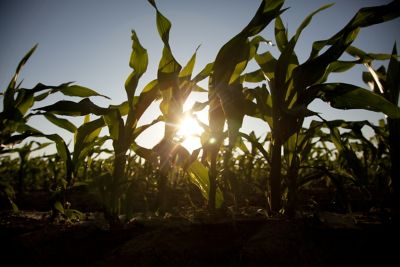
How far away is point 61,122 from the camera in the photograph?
5.30 ft

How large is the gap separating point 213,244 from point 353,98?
2.91ft

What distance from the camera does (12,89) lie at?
5.31ft

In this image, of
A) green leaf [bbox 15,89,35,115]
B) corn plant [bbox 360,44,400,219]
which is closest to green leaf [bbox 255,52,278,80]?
corn plant [bbox 360,44,400,219]

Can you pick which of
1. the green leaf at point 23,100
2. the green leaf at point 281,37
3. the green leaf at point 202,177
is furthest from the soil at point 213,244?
the green leaf at point 281,37

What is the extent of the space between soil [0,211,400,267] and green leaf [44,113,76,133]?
2.09 ft

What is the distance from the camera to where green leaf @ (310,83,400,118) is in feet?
3.57

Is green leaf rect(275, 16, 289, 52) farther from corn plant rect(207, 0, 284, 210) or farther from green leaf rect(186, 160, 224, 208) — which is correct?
green leaf rect(186, 160, 224, 208)

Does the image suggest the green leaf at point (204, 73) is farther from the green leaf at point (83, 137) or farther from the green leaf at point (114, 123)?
the green leaf at point (83, 137)

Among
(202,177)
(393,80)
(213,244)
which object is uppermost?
(393,80)

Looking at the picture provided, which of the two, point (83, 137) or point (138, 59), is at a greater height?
point (138, 59)

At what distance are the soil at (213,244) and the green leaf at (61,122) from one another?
638 millimetres

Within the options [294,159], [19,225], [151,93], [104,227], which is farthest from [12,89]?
[294,159]

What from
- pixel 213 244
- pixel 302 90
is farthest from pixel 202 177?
pixel 302 90

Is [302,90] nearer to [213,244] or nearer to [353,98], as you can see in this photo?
[353,98]
